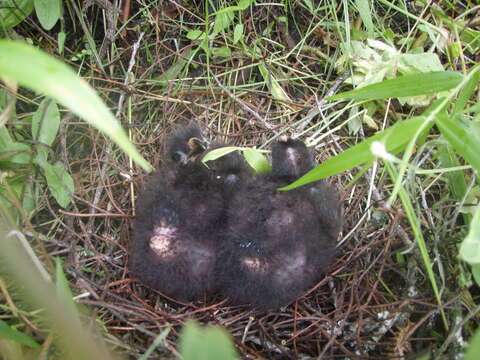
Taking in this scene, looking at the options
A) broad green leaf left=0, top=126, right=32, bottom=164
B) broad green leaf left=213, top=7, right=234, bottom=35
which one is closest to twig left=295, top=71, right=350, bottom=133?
broad green leaf left=213, top=7, right=234, bottom=35

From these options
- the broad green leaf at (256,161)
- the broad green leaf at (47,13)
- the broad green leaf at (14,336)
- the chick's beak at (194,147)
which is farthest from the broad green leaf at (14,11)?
the broad green leaf at (14,336)

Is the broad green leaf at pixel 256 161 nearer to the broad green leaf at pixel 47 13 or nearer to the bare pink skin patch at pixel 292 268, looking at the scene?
the bare pink skin patch at pixel 292 268

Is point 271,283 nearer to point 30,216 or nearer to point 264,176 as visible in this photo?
point 264,176

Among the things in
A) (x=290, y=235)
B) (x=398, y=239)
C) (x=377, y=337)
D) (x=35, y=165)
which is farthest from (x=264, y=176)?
(x=35, y=165)

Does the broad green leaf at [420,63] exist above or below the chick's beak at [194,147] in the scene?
above

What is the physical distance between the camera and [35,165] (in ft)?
6.23

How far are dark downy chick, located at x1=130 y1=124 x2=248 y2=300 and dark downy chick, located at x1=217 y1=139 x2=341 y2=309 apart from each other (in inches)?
2.8

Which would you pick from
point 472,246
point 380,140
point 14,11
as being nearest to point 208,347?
point 380,140

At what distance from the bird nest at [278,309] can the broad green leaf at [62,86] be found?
0.99 meters

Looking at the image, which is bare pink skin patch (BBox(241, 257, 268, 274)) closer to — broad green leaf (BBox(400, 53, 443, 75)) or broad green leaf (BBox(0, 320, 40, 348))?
broad green leaf (BBox(0, 320, 40, 348))

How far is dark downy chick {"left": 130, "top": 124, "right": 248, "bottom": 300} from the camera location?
5.79 feet

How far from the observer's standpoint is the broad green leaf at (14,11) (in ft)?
6.66

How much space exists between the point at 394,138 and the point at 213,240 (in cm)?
89

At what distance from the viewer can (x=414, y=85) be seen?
5.03ft
